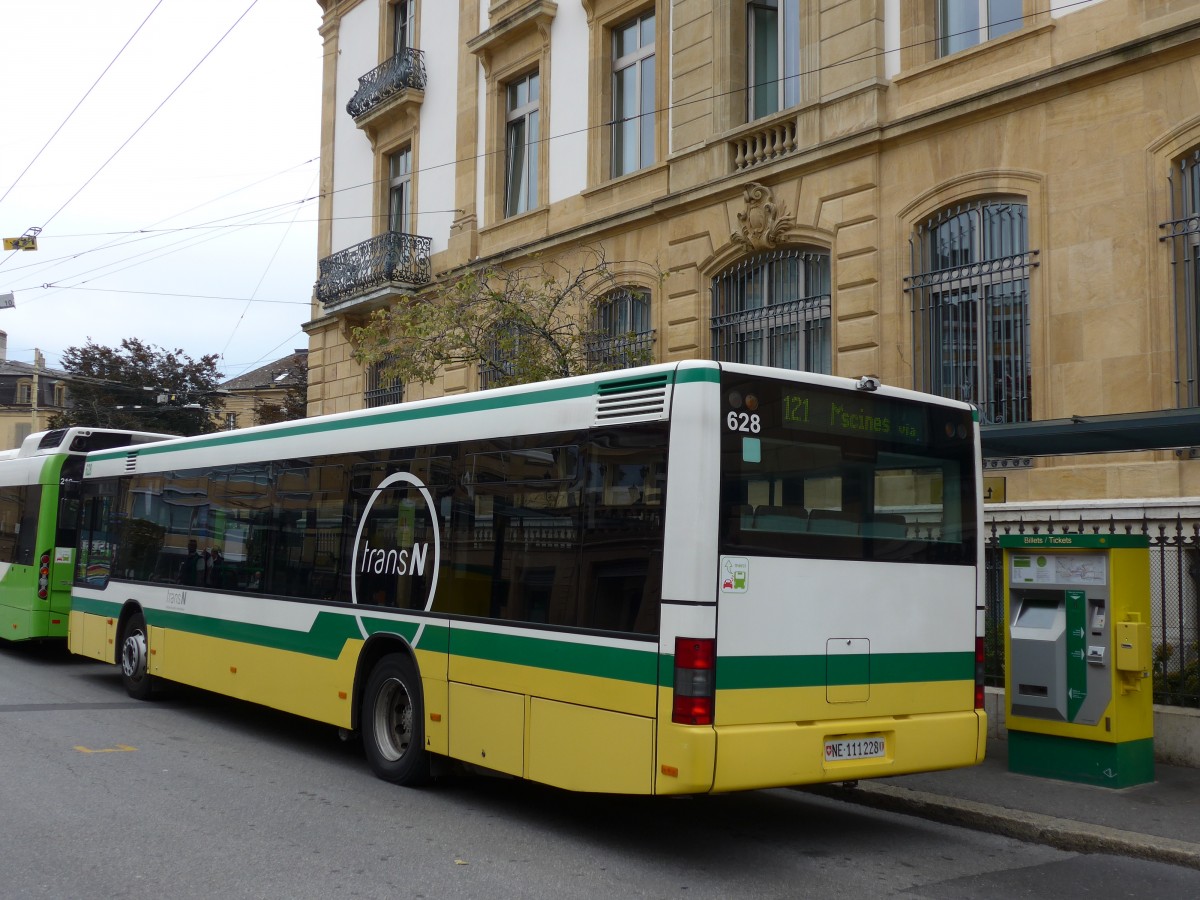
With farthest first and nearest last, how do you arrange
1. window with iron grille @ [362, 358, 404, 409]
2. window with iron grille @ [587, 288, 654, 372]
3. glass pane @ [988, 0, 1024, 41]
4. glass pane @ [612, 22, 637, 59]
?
window with iron grille @ [362, 358, 404, 409] → glass pane @ [612, 22, 637, 59] → window with iron grille @ [587, 288, 654, 372] → glass pane @ [988, 0, 1024, 41]

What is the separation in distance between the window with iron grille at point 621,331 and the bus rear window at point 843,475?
29.2 ft

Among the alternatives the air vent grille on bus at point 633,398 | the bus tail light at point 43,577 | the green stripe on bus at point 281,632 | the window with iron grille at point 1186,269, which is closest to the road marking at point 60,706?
the green stripe on bus at point 281,632

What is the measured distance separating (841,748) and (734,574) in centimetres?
128

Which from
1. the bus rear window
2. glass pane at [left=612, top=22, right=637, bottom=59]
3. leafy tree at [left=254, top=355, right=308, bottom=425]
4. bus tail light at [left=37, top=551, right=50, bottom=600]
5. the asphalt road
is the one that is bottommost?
the asphalt road

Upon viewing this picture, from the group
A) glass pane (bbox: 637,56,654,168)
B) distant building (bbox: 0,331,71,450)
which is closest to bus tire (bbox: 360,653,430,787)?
glass pane (bbox: 637,56,654,168)

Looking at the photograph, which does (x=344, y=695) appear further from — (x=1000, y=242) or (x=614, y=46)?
(x=614, y=46)

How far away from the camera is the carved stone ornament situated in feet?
54.5

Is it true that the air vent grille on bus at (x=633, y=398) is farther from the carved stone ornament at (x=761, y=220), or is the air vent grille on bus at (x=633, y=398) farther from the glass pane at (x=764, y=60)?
the glass pane at (x=764, y=60)

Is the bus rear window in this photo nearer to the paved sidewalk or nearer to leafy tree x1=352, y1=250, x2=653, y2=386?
the paved sidewalk

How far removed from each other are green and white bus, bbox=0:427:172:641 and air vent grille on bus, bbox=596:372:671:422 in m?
10.5

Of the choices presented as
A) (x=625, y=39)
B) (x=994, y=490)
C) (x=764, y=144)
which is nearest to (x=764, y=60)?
(x=764, y=144)

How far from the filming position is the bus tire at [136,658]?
13.4 metres

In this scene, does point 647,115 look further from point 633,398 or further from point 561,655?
point 561,655

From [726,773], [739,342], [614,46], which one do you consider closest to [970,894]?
[726,773]
